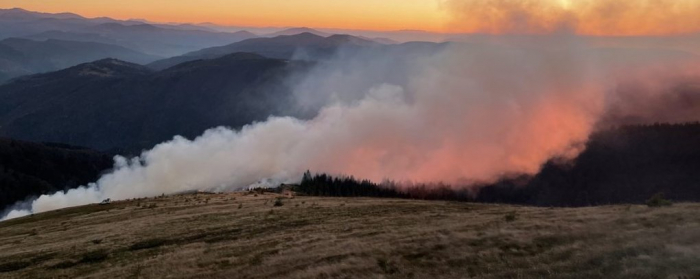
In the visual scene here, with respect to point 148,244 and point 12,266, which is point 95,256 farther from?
point 12,266

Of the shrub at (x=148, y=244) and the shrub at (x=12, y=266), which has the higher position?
the shrub at (x=148, y=244)

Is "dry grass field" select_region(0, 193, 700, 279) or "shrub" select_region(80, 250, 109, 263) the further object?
"shrub" select_region(80, 250, 109, 263)

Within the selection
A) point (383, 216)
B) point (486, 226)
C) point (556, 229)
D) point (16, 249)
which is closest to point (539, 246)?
point (556, 229)

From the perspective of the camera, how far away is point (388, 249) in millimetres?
35344

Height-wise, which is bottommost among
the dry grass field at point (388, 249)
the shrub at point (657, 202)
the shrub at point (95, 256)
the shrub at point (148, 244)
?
the shrub at point (95, 256)

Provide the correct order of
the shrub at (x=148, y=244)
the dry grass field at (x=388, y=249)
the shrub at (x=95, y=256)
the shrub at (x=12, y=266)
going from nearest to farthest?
the dry grass field at (x=388, y=249) < the shrub at (x=95, y=256) < the shrub at (x=12, y=266) < the shrub at (x=148, y=244)

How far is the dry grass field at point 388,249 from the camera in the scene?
2781 centimetres

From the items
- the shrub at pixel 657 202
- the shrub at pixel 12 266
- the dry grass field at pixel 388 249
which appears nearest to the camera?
the dry grass field at pixel 388 249

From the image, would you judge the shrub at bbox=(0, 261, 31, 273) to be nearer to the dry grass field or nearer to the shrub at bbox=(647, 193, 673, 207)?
the dry grass field

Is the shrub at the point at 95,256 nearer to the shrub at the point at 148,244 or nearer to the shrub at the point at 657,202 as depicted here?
the shrub at the point at 148,244

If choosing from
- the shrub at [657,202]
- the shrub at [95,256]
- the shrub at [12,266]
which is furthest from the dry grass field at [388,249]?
the shrub at [657,202]

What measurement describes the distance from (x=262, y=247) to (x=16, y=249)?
124ft

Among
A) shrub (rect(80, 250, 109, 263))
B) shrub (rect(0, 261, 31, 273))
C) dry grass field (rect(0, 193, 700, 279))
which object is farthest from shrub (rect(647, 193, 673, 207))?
shrub (rect(0, 261, 31, 273))

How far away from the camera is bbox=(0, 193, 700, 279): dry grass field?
27.8 m
